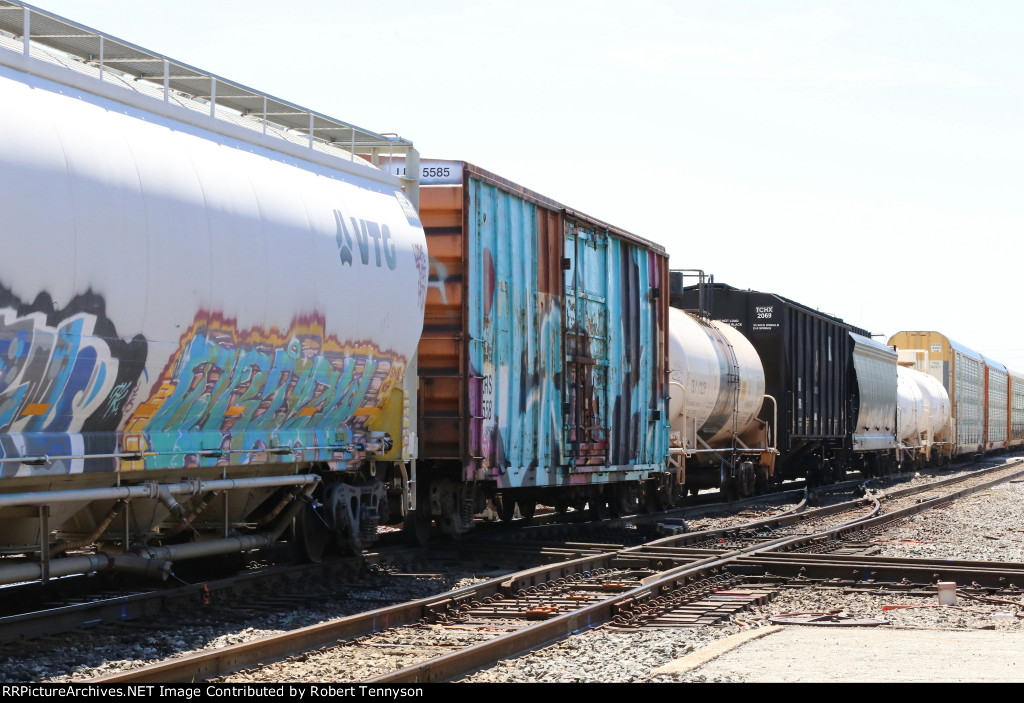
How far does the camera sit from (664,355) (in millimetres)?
18797

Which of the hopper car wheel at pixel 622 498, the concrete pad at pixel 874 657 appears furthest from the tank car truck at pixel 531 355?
the concrete pad at pixel 874 657

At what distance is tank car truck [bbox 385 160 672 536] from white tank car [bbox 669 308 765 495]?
1208 millimetres

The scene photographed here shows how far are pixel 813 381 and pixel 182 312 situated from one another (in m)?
21.5

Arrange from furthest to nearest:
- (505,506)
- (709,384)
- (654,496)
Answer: (709,384)
(654,496)
(505,506)

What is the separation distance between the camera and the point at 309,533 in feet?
37.9

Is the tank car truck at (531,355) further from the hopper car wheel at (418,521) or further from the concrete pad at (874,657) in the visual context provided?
the concrete pad at (874,657)

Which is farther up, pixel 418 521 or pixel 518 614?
pixel 418 521

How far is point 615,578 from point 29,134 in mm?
6738

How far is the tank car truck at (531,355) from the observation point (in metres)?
13.0

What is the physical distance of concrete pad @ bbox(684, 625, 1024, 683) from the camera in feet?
23.1

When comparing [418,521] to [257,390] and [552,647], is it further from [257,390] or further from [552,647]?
[552,647]

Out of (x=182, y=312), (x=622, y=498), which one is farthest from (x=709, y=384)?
(x=182, y=312)

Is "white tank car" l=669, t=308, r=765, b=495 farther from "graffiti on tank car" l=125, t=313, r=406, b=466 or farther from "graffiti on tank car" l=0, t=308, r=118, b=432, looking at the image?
"graffiti on tank car" l=0, t=308, r=118, b=432

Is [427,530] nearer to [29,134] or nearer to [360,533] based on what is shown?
[360,533]
